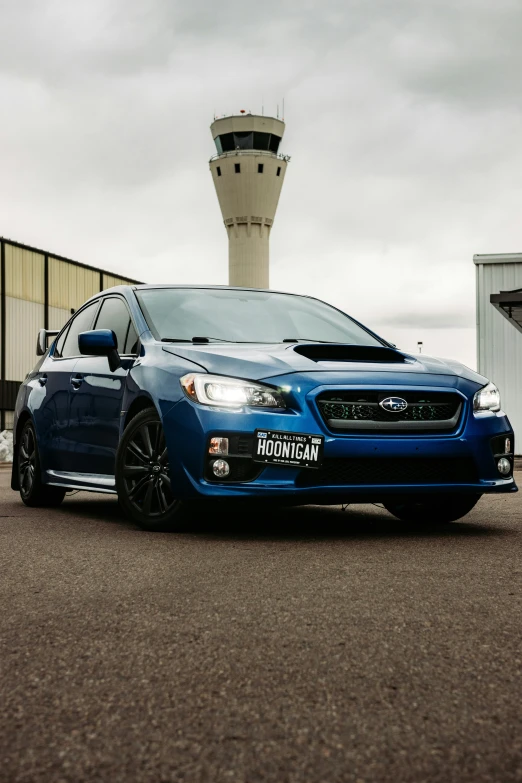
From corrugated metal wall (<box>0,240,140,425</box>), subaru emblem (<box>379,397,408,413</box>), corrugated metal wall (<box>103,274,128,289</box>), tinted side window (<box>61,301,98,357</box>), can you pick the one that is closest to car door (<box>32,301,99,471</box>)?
tinted side window (<box>61,301,98,357</box>)

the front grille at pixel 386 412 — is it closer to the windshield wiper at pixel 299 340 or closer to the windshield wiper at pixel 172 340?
the windshield wiper at pixel 299 340

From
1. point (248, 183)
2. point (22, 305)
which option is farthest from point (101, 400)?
point (248, 183)

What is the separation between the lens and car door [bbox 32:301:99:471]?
7164mm

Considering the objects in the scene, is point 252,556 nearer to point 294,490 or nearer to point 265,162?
point 294,490

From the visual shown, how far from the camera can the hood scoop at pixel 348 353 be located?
5855 mm

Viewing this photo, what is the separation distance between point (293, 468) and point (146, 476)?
99 cm

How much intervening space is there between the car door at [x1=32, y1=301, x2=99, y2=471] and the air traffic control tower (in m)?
54.1

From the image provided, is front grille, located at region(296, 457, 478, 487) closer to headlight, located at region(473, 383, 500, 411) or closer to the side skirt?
headlight, located at region(473, 383, 500, 411)

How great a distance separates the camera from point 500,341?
2638 centimetres

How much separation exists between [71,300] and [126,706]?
47795 millimetres

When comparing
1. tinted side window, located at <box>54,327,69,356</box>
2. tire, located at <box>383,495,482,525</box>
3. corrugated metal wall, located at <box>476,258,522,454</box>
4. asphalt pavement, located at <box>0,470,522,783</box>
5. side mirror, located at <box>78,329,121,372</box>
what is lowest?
asphalt pavement, located at <box>0,470,522,783</box>

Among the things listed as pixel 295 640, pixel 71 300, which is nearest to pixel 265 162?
pixel 71 300

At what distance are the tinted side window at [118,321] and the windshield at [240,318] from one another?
178mm

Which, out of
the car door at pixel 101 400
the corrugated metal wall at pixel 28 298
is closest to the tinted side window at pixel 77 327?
the car door at pixel 101 400
